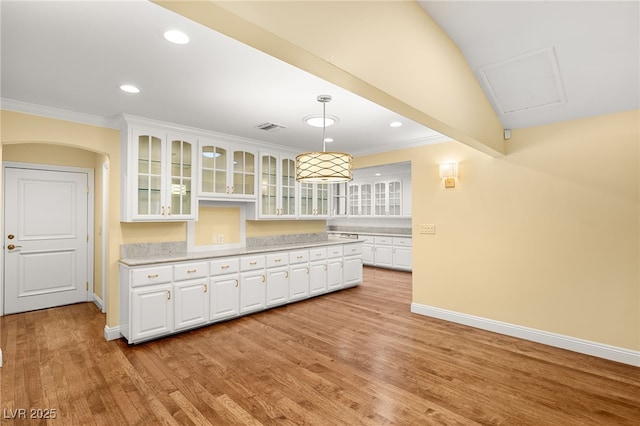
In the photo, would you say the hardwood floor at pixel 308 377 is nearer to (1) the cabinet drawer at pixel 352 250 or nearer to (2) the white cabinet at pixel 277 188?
(2) the white cabinet at pixel 277 188

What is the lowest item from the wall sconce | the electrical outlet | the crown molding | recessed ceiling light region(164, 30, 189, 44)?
the electrical outlet

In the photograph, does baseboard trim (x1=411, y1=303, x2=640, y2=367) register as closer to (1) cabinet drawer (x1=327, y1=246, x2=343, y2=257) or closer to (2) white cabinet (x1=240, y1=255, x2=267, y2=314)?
(1) cabinet drawer (x1=327, y1=246, x2=343, y2=257)

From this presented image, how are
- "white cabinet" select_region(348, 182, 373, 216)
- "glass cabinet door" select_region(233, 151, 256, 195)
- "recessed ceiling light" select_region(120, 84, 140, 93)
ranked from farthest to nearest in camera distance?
1. "white cabinet" select_region(348, 182, 373, 216)
2. "glass cabinet door" select_region(233, 151, 256, 195)
3. "recessed ceiling light" select_region(120, 84, 140, 93)

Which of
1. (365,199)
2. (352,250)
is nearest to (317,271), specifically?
(352,250)

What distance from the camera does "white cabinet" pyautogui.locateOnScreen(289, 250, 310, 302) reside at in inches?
190

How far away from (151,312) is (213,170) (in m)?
1.88

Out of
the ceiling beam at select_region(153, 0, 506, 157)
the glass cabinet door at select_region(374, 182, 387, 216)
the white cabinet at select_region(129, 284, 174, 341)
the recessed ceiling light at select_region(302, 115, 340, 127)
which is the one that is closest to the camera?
the ceiling beam at select_region(153, 0, 506, 157)

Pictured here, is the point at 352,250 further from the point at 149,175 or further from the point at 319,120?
the point at 149,175

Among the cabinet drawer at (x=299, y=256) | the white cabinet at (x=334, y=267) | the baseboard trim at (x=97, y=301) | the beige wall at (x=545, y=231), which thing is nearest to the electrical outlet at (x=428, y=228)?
the beige wall at (x=545, y=231)

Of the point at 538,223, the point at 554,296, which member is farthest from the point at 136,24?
the point at 554,296

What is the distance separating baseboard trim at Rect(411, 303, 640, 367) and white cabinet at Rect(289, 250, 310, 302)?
1.65m

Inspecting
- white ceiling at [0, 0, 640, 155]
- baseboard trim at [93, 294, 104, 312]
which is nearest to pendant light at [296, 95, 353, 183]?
white ceiling at [0, 0, 640, 155]

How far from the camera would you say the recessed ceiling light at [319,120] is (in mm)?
3481

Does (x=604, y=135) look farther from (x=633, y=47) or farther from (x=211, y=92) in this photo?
(x=211, y=92)
